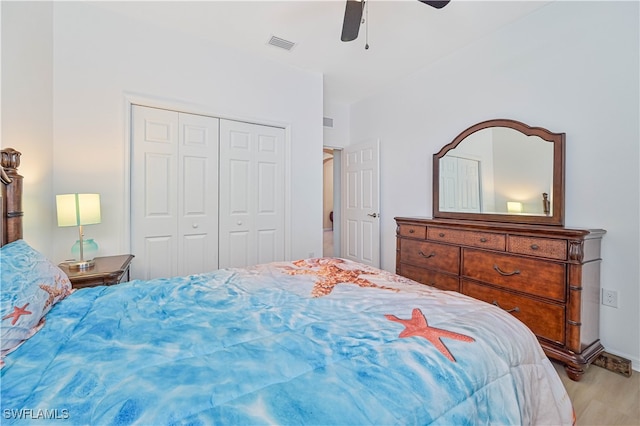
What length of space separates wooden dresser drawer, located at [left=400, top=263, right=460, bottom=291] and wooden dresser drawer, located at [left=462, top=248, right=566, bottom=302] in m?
→ 0.15

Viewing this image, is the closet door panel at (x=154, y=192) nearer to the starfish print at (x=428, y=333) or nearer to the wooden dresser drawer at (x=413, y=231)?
the wooden dresser drawer at (x=413, y=231)

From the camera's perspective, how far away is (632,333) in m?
2.03

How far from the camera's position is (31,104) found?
1937mm

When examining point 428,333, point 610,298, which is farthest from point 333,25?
point 610,298

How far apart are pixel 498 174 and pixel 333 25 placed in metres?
2.12

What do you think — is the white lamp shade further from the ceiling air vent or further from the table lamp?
the ceiling air vent

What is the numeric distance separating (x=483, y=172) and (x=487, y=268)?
1.02m

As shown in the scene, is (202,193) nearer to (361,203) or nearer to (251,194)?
(251,194)

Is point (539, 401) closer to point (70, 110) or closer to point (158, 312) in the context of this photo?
point (158, 312)

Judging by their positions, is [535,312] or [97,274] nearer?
[97,274]

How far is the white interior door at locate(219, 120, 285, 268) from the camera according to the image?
10.4ft

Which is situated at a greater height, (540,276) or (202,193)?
(202,193)

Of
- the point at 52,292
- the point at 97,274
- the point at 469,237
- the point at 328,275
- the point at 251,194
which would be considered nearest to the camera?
the point at 52,292

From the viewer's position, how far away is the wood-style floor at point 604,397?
1.57m
